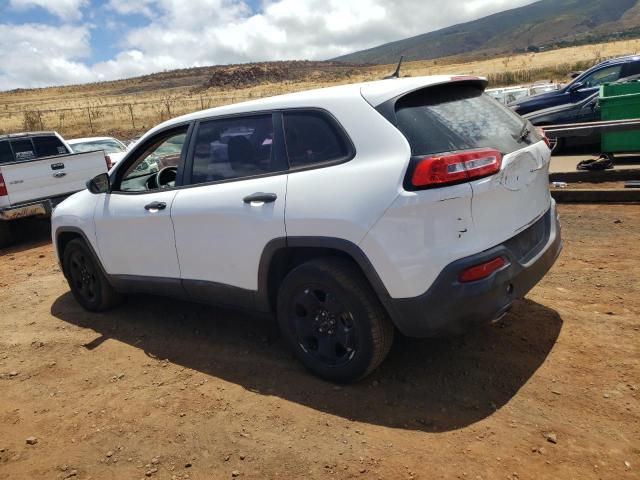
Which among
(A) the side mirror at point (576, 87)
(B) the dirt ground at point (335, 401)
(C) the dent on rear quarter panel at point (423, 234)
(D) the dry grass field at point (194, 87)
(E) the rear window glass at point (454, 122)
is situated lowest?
(B) the dirt ground at point (335, 401)

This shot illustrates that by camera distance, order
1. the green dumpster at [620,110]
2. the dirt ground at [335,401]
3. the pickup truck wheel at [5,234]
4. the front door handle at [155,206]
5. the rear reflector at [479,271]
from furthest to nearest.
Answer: the pickup truck wheel at [5,234] < the green dumpster at [620,110] < the front door handle at [155,206] < the rear reflector at [479,271] < the dirt ground at [335,401]

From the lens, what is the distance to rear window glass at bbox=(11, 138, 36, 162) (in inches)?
400

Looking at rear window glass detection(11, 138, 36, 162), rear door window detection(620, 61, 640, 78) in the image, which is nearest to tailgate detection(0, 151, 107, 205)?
rear window glass detection(11, 138, 36, 162)

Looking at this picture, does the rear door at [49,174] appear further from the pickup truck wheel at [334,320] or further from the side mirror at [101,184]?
the pickup truck wheel at [334,320]

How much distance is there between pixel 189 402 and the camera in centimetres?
351

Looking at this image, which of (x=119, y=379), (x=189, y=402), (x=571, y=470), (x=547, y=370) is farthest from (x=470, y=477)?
(x=119, y=379)

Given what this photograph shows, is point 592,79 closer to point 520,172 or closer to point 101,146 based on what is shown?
point 520,172

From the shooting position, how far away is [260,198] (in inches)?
135

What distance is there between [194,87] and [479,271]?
3477 inches

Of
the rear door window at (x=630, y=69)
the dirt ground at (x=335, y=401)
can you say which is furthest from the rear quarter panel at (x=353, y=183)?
the rear door window at (x=630, y=69)

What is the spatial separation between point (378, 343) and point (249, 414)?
0.90 m

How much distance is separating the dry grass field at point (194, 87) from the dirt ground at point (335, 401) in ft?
91.0

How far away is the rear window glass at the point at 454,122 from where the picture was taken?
2.98m

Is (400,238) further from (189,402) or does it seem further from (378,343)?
(189,402)
